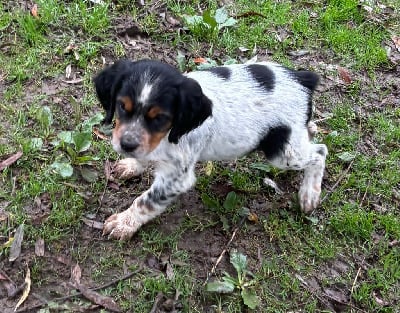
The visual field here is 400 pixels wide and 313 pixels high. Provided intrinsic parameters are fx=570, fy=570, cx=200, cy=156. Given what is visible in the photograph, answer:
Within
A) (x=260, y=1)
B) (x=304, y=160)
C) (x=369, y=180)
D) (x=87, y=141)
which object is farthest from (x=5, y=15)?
(x=369, y=180)

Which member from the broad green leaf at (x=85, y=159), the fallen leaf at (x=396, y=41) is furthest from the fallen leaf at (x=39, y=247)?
the fallen leaf at (x=396, y=41)

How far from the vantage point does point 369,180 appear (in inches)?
211

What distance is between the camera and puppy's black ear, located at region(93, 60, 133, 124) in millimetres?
3902

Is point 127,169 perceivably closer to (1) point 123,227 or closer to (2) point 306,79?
(1) point 123,227

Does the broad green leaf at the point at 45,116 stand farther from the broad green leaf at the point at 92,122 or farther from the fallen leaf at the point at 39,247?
the fallen leaf at the point at 39,247

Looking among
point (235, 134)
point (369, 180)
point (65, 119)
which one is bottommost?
point (369, 180)

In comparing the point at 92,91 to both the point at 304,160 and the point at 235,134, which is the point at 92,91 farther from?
the point at 304,160

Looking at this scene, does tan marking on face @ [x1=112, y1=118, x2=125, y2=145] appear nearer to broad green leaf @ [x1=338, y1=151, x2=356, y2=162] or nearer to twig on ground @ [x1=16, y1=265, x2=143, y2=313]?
twig on ground @ [x1=16, y1=265, x2=143, y2=313]

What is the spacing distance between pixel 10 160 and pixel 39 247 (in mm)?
910

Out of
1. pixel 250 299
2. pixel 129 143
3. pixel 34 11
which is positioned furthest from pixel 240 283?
pixel 34 11

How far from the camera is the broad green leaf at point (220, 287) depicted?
422 cm

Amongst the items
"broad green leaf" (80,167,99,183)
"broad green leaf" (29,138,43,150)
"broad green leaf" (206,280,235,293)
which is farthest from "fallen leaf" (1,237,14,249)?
"broad green leaf" (206,280,235,293)

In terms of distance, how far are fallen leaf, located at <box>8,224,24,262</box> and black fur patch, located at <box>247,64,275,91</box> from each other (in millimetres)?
2164

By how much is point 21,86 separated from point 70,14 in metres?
1.16
